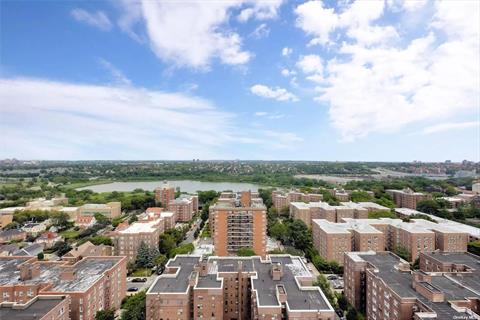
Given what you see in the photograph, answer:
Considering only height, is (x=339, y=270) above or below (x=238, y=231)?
below

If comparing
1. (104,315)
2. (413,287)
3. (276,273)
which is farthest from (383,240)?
(104,315)

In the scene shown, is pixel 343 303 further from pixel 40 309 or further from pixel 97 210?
pixel 97 210

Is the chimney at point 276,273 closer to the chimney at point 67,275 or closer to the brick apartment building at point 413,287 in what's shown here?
the brick apartment building at point 413,287

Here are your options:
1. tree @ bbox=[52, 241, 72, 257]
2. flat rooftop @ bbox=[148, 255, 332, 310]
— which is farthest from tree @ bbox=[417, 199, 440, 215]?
tree @ bbox=[52, 241, 72, 257]

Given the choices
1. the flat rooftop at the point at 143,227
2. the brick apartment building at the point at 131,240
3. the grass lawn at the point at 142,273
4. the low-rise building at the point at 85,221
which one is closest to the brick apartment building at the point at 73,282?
the grass lawn at the point at 142,273

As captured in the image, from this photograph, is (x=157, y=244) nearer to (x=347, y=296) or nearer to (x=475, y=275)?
(x=347, y=296)

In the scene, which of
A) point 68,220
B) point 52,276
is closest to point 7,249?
point 52,276
